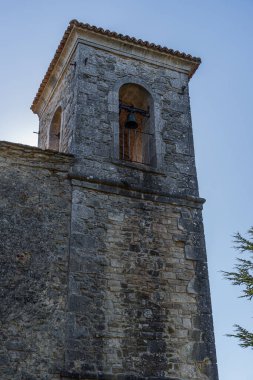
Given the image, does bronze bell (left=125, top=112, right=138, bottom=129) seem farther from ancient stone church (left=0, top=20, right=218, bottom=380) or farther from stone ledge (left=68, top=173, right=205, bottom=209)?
stone ledge (left=68, top=173, right=205, bottom=209)

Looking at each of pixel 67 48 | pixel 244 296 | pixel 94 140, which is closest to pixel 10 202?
pixel 94 140

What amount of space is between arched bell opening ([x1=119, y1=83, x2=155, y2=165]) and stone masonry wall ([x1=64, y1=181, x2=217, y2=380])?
1.36 meters

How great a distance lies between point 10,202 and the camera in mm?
7352

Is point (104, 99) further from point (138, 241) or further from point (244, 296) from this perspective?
point (244, 296)

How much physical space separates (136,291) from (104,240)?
0.84m

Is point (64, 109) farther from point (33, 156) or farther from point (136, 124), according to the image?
point (33, 156)

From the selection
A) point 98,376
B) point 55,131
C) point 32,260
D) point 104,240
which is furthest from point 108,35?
point 98,376

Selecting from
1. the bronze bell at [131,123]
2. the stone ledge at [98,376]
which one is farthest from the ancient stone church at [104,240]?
the bronze bell at [131,123]

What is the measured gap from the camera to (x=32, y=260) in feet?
23.1

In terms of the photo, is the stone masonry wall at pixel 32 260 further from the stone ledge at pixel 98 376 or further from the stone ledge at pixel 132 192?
the stone ledge at pixel 132 192

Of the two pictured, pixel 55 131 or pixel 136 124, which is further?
pixel 55 131

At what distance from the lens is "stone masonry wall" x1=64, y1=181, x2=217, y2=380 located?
6.84 meters

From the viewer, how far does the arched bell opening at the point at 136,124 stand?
9180mm

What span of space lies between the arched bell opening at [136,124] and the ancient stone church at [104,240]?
0.12ft
